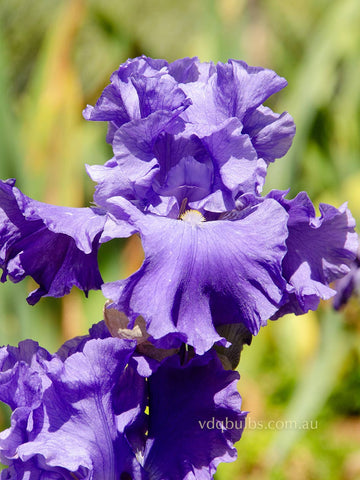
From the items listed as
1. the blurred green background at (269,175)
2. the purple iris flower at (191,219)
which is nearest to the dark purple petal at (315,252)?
the purple iris flower at (191,219)

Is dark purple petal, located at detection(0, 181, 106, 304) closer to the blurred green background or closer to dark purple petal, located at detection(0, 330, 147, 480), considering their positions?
dark purple petal, located at detection(0, 330, 147, 480)

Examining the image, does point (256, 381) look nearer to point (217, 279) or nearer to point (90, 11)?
point (90, 11)

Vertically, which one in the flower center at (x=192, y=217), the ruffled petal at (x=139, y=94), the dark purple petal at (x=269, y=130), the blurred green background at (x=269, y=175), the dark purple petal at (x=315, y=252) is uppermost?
the ruffled petal at (x=139, y=94)

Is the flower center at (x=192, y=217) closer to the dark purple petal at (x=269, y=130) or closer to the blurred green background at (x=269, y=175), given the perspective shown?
the dark purple petal at (x=269, y=130)

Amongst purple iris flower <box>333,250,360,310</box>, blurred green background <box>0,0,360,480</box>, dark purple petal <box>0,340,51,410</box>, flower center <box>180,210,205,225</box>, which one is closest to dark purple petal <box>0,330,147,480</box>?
dark purple petal <box>0,340,51,410</box>

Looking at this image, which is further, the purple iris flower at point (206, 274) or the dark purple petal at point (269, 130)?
the dark purple petal at point (269, 130)

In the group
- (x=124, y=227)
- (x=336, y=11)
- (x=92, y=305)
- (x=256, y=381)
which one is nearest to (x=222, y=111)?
(x=124, y=227)
